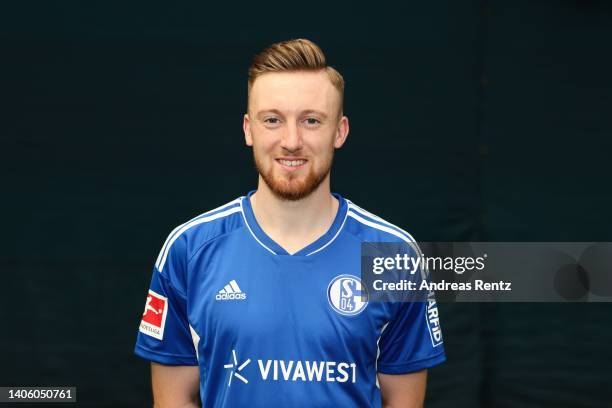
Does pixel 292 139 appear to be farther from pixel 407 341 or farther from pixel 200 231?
pixel 407 341

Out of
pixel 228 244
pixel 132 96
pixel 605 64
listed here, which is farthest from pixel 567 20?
pixel 228 244

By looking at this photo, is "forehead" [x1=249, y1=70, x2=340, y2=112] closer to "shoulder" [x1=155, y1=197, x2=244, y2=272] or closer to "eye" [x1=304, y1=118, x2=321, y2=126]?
"eye" [x1=304, y1=118, x2=321, y2=126]

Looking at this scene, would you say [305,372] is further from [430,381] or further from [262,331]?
[430,381]

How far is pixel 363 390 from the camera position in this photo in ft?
9.54

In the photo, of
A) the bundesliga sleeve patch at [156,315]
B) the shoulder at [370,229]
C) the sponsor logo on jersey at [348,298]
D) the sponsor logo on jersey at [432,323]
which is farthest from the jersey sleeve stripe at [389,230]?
the bundesliga sleeve patch at [156,315]

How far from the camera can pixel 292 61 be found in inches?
116

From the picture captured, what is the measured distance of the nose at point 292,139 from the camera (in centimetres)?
282

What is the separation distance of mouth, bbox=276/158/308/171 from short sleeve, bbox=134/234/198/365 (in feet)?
1.40

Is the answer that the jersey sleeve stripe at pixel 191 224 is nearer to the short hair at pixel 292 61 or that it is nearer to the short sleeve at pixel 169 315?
the short sleeve at pixel 169 315

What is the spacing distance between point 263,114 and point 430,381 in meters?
2.22

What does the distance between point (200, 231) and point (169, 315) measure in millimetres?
290

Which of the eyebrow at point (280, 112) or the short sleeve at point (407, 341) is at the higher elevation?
the eyebrow at point (280, 112)

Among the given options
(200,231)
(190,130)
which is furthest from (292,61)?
(190,130)

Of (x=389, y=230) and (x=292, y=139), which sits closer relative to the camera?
(x=292, y=139)
